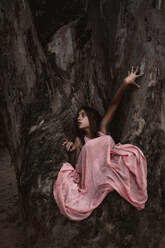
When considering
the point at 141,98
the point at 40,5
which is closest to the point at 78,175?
the point at 141,98

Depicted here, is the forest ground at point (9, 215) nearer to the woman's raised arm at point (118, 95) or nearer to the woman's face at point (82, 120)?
the woman's face at point (82, 120)

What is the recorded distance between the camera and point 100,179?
8.84 ft

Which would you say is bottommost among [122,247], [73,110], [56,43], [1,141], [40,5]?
[1,141]

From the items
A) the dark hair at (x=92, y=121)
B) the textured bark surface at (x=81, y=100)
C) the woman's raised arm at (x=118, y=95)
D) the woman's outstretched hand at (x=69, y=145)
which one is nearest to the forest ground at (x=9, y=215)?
the textured bark surface at (x=81, y=100)

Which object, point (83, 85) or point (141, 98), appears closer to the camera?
point (141, 98)

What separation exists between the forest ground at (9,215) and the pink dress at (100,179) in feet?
3.52

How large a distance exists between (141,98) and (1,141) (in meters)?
6.15

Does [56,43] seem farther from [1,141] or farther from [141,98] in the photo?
[1,141]

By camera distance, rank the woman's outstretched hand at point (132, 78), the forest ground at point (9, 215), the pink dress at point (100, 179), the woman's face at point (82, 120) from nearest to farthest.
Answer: the pink dress at point (100, 179)
the woman's outstretched hand at point (132, 78)
the woman's face at point (82, 120)
the forest ground at point (9, 215)

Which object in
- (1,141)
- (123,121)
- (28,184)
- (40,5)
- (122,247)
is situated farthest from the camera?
(1,141)

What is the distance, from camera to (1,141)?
328 inches

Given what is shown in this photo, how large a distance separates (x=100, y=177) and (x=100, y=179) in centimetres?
2

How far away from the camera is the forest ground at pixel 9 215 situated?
3.39 m

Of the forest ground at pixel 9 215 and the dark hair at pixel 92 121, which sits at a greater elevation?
the dark hair at pixel 92 121
